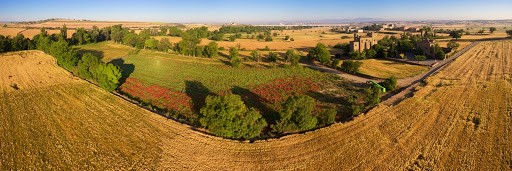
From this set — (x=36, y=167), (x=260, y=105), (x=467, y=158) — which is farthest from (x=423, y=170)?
(x=36, y=167)

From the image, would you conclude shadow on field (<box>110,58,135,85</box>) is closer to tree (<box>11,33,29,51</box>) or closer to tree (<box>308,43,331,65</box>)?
tree (<box>11,33,29,51</box>)

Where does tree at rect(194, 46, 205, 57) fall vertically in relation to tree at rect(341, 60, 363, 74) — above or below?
above

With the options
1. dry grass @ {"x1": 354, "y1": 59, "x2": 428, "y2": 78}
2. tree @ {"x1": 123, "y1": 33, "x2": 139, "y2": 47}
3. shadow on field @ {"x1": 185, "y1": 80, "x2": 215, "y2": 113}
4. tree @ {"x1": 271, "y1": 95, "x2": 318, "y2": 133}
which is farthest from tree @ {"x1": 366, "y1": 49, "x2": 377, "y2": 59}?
tree @ {"x1": 123, "y1": 33, "x2": 139, "y2": 47}

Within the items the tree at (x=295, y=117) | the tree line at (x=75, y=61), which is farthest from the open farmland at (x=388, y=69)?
the tree line at (x=75, y=61)

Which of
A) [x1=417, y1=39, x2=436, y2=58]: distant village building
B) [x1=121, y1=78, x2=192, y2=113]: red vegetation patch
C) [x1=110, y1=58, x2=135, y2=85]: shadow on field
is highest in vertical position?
[x1=417, y1=39, x2=436, y2=58]: distant village building

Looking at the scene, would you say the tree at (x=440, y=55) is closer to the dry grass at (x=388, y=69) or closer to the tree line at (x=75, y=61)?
the dry grass at (x=388, y=69)

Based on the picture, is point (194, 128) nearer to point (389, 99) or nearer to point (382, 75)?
point (389, 99)

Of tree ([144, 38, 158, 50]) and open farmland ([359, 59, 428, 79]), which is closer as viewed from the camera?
open farmland ([359, 59, 428, 79])

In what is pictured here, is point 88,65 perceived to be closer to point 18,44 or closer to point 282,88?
point 282,88
